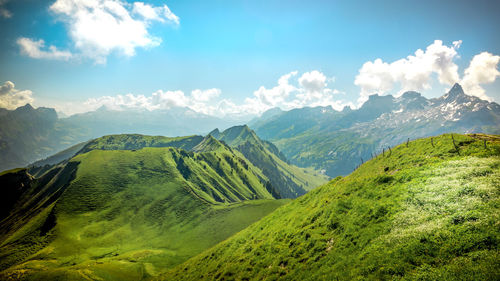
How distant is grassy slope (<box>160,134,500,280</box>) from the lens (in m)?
17.2

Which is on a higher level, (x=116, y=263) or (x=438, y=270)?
(x=438, y=270)

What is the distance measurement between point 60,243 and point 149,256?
175 ft

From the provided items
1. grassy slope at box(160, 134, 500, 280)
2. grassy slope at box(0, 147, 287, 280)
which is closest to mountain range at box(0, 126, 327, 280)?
grassy slope at box(0, 147, 287, 280)

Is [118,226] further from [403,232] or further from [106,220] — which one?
[403,232]

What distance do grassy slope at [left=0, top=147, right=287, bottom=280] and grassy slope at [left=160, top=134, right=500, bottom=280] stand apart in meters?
76.0

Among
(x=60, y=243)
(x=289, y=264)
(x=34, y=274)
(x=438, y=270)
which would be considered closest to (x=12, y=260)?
(x=60, y=243)

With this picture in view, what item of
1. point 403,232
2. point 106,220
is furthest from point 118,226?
point 403,232

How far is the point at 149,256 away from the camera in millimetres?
104562

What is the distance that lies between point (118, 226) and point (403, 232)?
540 feet

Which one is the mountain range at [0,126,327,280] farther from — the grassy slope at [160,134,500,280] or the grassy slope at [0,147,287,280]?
the grassy slope at [160,134,500,280]

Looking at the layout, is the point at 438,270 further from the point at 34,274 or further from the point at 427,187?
the point at 34,274

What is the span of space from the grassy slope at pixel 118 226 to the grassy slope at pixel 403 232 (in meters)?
76.0

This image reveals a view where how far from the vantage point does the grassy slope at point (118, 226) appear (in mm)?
91875

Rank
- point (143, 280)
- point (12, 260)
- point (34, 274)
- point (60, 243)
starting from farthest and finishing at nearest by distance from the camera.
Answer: point (60, 243)
point (12, 260)
point (143, 280)
point (34, 274)
